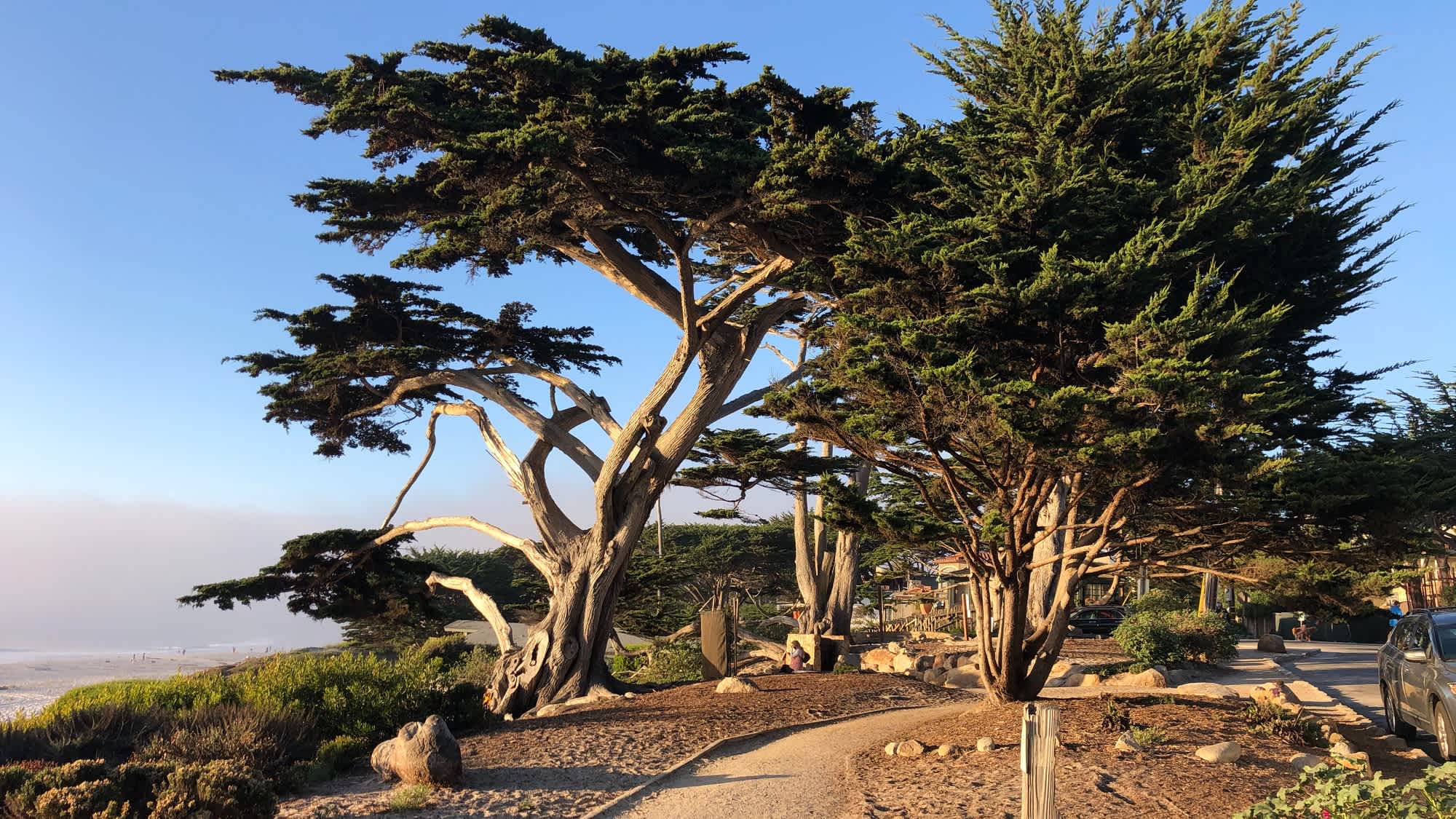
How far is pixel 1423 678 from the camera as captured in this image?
384 inches

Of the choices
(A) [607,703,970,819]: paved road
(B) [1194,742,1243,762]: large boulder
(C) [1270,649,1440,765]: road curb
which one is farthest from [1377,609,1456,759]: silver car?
(A) [607,703,970,819]: paved road

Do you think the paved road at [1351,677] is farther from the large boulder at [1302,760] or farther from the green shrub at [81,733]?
the green shrub at [81,733]

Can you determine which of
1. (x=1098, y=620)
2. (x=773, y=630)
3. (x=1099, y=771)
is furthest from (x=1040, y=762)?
(x=773, y=630)

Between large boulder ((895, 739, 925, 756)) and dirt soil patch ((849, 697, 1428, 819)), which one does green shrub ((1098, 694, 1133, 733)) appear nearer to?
dirt soil patch ((849, 697, 1428, 819))

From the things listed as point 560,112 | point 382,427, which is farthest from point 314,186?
point 382,427

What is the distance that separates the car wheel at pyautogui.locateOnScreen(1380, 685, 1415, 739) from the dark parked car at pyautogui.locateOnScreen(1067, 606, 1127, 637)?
51.2 ft

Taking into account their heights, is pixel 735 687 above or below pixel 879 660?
above

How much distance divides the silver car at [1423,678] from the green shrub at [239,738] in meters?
10.9

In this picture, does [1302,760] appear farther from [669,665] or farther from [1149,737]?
[669,665]

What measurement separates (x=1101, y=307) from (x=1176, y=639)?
12.0 metres

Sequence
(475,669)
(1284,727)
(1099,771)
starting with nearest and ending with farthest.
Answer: (1099,771)
(1284,727)
(475,669)

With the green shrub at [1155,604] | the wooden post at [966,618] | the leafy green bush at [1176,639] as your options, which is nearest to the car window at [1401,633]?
the leafy green bush at [1176,639]

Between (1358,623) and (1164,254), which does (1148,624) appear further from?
(1358,623)

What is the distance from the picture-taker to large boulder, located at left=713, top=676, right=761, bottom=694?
1312 centimetres
